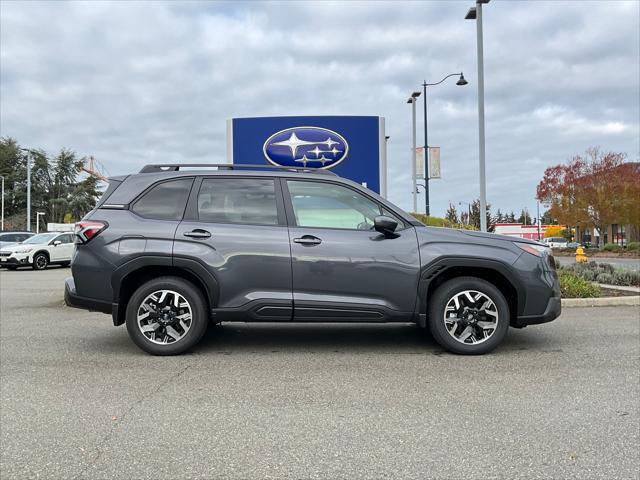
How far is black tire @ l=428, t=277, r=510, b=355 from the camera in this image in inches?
210

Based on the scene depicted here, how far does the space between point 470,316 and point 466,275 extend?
426 millimetres

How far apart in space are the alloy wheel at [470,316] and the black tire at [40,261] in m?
20.7

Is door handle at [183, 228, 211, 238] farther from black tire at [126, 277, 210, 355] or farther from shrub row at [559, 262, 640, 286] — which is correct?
shrub row at [559, 262, 640, 286]

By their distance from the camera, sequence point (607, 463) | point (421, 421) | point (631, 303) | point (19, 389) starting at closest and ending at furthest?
point (607, 463), point (421, 421), point (19, 389), point (631, 303)

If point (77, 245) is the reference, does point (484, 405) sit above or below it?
below

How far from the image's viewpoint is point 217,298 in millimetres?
5266

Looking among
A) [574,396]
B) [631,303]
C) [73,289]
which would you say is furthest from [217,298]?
[631,303]

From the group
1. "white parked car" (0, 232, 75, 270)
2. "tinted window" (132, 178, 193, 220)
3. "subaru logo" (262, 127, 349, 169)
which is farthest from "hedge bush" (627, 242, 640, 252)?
"tinted window" (132, 178, 193, 220)

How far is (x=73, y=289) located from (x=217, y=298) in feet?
5.02

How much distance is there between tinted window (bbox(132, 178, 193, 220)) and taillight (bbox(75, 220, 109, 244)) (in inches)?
14.5

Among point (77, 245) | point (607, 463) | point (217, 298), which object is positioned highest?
point (77, 245)

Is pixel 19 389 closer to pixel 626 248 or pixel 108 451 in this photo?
pixel 108 451

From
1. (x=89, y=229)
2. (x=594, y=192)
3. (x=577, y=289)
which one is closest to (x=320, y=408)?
(x=89, y=229)

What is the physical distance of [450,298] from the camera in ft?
17.5
